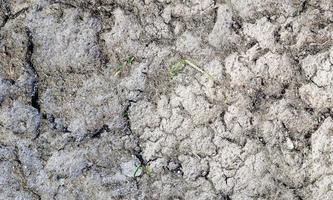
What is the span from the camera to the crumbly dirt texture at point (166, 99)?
1.76m

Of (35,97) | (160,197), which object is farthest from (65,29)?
(160,197)

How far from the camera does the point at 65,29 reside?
1.78 meters

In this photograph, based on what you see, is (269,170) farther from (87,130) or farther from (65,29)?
(65,29)

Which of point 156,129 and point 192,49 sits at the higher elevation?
point 192,49

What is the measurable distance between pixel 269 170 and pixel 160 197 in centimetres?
33

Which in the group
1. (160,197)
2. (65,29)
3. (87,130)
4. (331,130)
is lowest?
(160,197)

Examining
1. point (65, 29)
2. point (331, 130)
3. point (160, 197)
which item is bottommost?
point (160, 197)

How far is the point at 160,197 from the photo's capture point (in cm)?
179

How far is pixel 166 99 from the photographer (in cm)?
177

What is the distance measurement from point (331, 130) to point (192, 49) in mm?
473

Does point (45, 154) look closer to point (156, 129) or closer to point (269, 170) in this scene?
point (156, 129)

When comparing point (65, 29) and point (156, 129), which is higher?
point (65, 29)

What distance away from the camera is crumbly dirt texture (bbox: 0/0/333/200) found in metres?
1.76

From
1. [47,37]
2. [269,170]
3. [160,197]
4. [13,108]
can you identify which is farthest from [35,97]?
[269,170]
